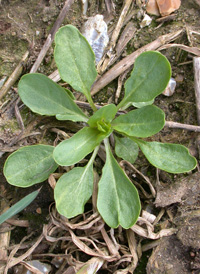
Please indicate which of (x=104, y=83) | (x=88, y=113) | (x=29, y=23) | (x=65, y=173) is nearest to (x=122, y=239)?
(x=65, y=173)

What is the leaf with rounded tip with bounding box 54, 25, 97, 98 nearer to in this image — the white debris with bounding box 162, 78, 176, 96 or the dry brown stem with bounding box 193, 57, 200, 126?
the white debris with bounding box 162, 78, 176, 96

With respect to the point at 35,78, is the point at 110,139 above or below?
below

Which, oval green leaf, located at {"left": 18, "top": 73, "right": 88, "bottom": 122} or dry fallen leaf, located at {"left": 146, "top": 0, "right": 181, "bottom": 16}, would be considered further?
dry fallen leaf, located at {"left": 146, "top": 0, "right": 181, "bottom": 16}

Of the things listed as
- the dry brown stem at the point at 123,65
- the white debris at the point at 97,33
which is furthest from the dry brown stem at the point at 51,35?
the dry brown stem at the point at 123,65

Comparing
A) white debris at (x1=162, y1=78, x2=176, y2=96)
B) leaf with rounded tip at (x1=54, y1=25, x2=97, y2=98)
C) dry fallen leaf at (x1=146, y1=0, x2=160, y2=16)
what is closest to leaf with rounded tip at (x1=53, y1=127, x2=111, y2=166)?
leaf with rounded tip at (x1=54, y1=25, x2=97, y2=98)

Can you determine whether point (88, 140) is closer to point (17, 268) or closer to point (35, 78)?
point (35, 78)
